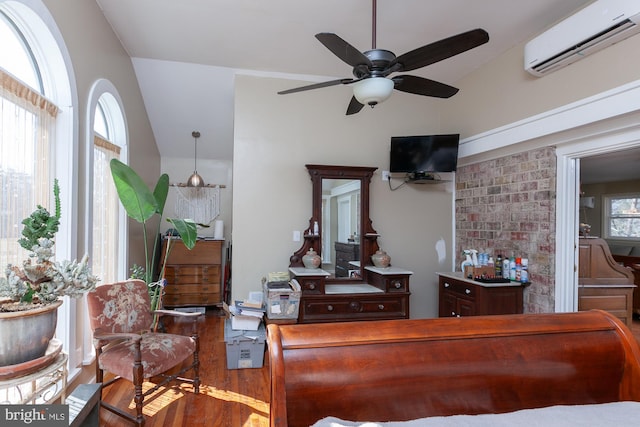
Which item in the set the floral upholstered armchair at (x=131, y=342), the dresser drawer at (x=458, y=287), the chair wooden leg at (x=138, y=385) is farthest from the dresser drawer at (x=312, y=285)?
the chair wooden leg at (x=138, y=385)

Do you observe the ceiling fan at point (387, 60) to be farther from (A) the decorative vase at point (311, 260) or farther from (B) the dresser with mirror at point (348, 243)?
(A) the decorative vase at point (311, 260)

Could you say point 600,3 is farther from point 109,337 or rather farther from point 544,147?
point 109,337

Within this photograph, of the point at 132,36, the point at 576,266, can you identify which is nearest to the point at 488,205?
the point at 576,266

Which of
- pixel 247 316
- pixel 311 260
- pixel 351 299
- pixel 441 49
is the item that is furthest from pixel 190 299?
pixel 441 49

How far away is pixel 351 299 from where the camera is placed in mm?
3402

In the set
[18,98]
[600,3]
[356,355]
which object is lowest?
[356,355]

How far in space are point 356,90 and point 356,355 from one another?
154 cm

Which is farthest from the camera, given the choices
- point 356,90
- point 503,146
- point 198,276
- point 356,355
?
point 198,276

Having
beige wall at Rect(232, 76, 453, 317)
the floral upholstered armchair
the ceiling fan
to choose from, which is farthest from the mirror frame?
the ceiling fan

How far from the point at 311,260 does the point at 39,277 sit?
8.01 feet

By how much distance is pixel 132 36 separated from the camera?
3180 millimetres

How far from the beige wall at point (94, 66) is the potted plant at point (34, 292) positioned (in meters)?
1.12

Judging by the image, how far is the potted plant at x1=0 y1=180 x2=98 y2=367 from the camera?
50.4 inches

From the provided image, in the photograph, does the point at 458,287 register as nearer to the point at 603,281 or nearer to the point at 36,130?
the point at 603,281
